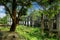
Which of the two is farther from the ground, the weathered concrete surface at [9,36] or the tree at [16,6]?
the tree at [16,6]

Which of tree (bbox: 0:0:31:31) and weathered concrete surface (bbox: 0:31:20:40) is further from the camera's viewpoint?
weathered concrete surface (bbox: 0:31:20:40)

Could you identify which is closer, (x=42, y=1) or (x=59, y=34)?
(x=42, y=1)

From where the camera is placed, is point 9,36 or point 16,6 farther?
point 9,36

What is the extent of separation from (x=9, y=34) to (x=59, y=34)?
764 centimetres

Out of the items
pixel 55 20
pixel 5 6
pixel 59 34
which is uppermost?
pixel 5 6

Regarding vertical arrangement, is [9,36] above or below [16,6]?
below

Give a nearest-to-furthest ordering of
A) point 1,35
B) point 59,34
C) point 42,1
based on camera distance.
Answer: point 42,1 → point 1,35 → point 59,34

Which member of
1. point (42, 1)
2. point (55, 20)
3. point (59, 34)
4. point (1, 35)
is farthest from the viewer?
point (55, 20)

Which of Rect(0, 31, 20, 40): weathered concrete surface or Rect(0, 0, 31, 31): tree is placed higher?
Rect(0, 0, 31, 31): tree

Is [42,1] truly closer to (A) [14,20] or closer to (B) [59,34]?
(A) [14,20]

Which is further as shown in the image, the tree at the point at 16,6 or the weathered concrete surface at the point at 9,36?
the weathered concrete surface at the point at 9,36

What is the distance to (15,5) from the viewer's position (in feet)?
32.5

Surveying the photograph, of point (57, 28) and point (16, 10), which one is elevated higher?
point (16, 10)

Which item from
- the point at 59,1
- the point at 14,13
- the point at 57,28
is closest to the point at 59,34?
the point at 57,28
